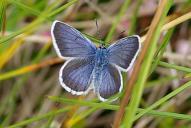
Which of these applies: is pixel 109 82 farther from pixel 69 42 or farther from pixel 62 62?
pixel 62 62

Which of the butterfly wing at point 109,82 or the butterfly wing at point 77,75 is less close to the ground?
the butterfly wing at point 77,75

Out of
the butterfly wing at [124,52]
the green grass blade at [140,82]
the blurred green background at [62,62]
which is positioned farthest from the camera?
the blurred green background at [62,62]

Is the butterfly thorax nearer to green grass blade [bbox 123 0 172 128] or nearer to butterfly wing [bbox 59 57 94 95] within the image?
butterfly wing [bbox 59 57 94 95]

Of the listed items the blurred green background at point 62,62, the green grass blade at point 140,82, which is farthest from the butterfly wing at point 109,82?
the blurred green background at point 62,62

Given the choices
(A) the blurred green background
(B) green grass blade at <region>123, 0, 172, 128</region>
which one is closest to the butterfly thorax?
(B) green grass blade at <region>123, 0, 172, 128</region>

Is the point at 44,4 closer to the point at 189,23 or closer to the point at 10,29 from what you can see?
the point at 10,29

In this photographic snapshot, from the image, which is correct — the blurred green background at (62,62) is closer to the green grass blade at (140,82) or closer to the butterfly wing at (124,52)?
the butterfly wing at (124,52)

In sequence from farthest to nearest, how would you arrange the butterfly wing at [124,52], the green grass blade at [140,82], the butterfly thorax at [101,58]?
the butterfly thorax at [101,58] → the butterfly wing at [124,52] → the green grass blade at [140,82]
